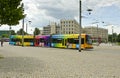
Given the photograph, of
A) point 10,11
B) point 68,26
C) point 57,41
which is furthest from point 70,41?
point 68,26

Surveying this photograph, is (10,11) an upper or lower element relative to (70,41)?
upper

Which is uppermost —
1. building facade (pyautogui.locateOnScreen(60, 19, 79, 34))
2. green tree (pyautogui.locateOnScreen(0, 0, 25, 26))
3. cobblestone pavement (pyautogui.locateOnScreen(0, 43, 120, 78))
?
building facade (pyautogui.locateOnScreen(60, 19, 79, 34))

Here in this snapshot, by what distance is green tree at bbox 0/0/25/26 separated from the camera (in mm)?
23656

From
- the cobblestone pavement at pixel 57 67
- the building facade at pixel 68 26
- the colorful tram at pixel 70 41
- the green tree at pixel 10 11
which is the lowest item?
the cobblestone pavement at pixel 57 67

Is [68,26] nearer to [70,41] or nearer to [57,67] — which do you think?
[70,41]

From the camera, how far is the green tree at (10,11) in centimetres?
2366

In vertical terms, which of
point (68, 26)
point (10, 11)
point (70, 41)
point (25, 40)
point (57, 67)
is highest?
point (68, 26)

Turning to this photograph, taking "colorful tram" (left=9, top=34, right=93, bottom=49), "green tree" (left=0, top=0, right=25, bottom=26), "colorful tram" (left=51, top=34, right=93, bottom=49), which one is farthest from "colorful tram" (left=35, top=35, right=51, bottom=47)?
"green tree" (left=0, top=0, right=25, bottom=26)

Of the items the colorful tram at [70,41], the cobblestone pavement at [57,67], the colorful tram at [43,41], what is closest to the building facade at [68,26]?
the colorful tram at [43,41]

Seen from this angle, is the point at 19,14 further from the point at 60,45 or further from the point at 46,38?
the point at 46,38

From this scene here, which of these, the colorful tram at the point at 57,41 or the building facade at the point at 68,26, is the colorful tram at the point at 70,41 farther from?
the building facade at the point at 68,26

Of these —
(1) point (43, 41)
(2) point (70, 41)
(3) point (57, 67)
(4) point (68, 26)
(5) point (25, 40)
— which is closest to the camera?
(3) point (57, 67)

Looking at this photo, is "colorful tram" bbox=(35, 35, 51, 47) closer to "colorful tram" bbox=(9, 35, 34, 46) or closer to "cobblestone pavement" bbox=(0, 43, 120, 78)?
"colorful tram" bbox=(9, 35, 34, 46)

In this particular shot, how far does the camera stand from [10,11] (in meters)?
23.9
